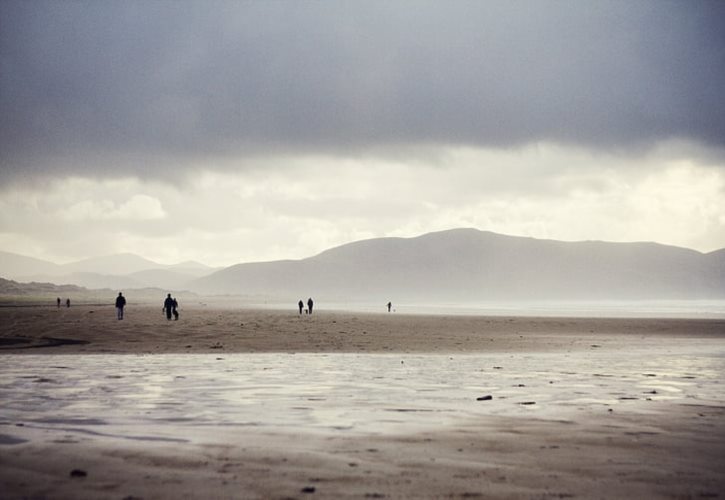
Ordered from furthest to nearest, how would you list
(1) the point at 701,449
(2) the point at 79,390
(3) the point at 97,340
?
(3) the point at 97,340
(2) the point at 79,390
(1) the point at 701,449

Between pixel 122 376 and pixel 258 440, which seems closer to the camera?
pixel 258 440

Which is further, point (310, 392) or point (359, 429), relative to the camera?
point (310, 392)

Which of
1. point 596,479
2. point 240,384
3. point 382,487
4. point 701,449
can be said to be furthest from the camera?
point 240,384

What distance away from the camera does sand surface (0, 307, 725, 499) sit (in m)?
6.76

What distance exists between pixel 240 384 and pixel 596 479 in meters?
10.2

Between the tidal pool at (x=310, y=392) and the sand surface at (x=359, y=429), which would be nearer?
the sand surface at (x=359, y=429)

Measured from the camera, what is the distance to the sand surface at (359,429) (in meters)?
6.76

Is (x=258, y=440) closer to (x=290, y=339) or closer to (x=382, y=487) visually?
(x=382, y=487)

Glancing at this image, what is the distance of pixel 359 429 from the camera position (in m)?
9.74

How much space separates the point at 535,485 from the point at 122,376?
13.2 m

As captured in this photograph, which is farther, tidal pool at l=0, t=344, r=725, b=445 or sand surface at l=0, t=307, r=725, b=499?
tidal pool at l=0, t=344, r=725, b=445

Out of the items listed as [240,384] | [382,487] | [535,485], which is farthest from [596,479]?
[240,384]

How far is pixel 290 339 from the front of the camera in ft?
112

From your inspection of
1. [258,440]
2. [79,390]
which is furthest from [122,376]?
[258,440]
